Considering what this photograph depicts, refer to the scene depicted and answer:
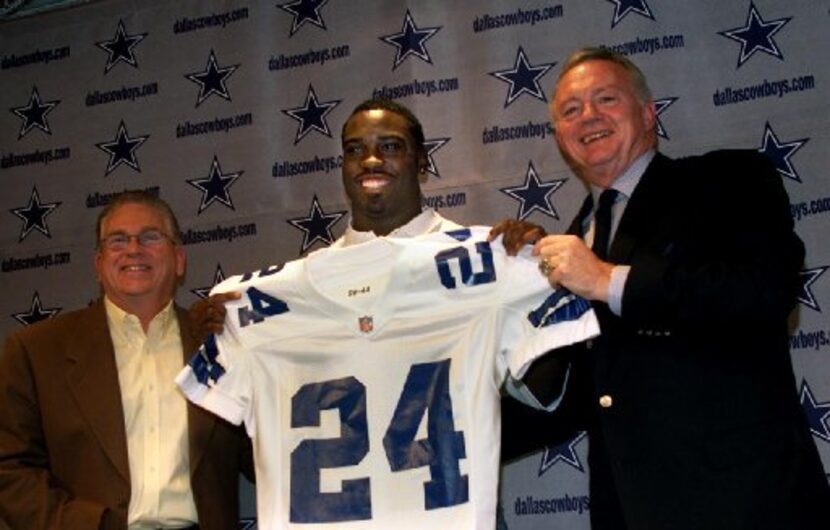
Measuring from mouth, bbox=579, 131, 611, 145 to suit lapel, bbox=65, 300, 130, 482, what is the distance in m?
1.45

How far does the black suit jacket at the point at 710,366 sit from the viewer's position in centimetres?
210

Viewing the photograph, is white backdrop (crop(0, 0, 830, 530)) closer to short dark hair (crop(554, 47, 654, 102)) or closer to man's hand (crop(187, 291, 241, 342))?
short dark hair (crop(554, 47, 654, 102))

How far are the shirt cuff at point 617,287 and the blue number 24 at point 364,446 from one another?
44 centimetres

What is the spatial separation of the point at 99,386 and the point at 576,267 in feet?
4.64

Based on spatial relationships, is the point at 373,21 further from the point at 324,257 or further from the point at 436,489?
the point at 436,489

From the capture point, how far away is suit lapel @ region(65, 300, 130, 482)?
2.75 m

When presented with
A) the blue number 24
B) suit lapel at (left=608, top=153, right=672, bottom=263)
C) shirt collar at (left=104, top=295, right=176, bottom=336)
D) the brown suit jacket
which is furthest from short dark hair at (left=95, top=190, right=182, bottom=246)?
suit lapel at (left=608, top=153, right=672, bottom=263)

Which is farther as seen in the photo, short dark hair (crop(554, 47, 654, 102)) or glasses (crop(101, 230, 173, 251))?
glasses (crop(101, 230, 173, 251))

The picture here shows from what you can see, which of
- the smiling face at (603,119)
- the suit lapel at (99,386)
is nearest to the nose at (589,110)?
the smiling face at (603,119)

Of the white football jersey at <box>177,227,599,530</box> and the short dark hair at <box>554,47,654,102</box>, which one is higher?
the short dark hair at <box>554,47,654,102</box>

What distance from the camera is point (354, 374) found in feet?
8.06

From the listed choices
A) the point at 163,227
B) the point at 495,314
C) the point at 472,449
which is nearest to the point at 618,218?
the point at 495,314

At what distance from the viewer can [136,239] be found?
118 inches

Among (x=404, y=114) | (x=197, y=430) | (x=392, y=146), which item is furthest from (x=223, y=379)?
(x=404, y=114)
